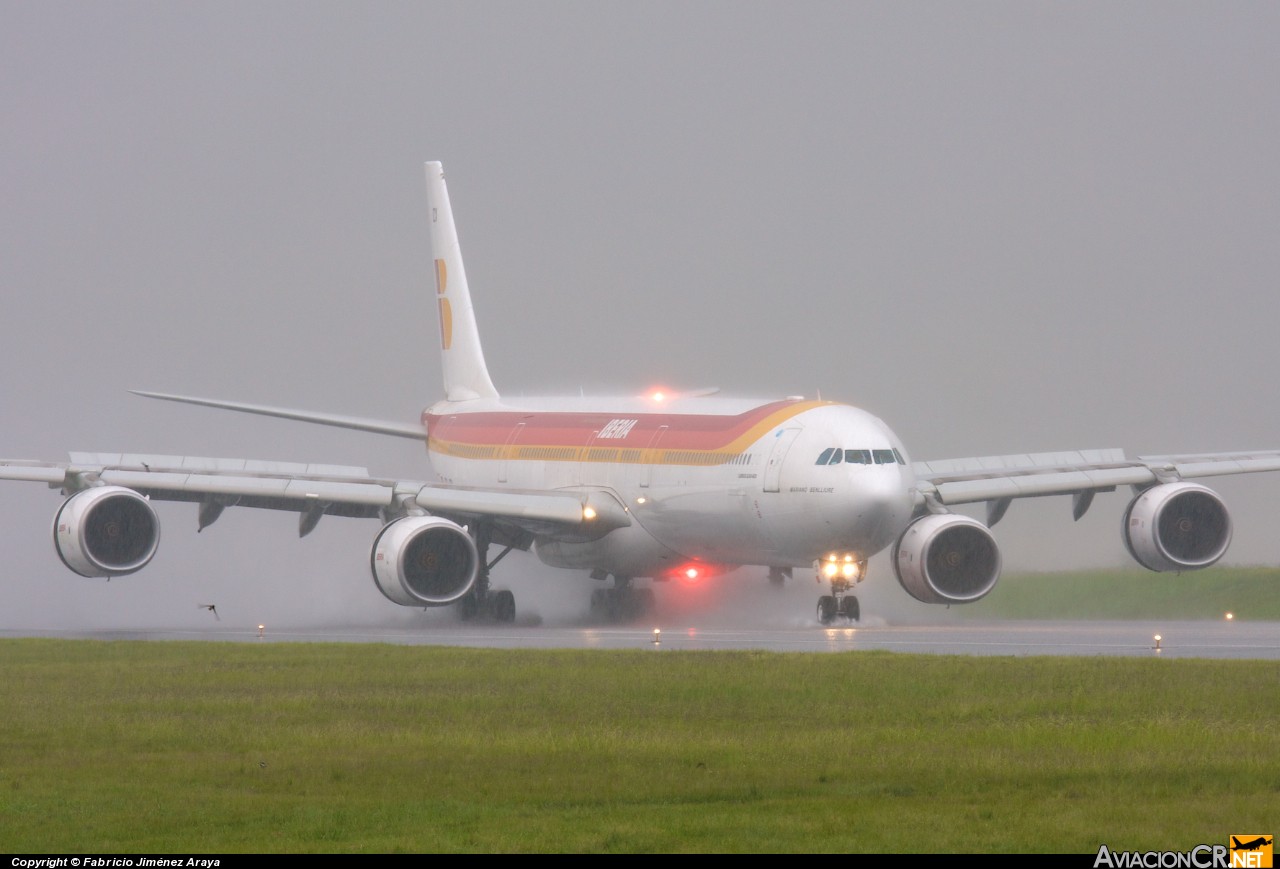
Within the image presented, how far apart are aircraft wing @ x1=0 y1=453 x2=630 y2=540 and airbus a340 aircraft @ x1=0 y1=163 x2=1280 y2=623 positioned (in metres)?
0.05

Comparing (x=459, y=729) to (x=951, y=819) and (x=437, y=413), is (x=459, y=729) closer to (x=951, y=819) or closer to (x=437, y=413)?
(x=951, y=819)

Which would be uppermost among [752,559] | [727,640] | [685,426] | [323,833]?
[685,426]

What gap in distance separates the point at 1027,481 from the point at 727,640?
10.4m

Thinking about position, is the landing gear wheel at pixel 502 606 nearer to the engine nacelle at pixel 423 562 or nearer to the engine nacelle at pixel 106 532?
the engine nacelle at pixel 423 562

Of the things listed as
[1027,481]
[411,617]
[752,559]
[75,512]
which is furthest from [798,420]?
[75,512]

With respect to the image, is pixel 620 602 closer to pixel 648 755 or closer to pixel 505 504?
pixel 505 504

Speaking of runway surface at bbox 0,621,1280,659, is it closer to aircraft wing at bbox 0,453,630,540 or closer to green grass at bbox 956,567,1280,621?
aircraft wing at bbox 0,453,630,540

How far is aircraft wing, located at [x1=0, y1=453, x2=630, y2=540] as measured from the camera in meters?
39.1

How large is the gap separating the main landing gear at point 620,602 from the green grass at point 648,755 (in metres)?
16.2

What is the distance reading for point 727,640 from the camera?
1205 inches

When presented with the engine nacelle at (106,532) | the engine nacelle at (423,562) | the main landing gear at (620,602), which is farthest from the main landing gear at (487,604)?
the engine nacelle at (106,532)

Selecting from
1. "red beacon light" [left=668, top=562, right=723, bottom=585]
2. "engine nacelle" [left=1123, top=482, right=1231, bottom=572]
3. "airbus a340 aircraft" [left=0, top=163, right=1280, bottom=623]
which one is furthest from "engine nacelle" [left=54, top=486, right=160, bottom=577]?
"engine nacelle" [left=1123, top=482, right=1231, bottom=572]

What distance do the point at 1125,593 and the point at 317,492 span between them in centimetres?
1742

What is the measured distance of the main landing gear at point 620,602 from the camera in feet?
136
